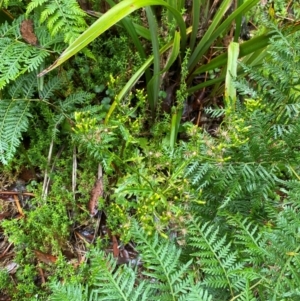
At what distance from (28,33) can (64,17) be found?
9.7 inches

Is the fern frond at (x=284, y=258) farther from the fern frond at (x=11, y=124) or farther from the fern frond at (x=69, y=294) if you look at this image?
the fern frond at (x=11, y=124)

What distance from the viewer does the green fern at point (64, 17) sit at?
1312 millimetres

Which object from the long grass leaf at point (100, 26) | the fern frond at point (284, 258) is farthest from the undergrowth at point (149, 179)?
the long grass leaf at point (100, 26)

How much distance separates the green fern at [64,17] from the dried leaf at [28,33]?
0.18 m

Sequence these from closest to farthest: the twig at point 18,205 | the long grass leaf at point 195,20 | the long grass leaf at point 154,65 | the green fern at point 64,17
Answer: the green fern at point 64,17 < the long grass leaf at point 154,65 < the long grass leaf at point 195,20 < the twig at point 18,205

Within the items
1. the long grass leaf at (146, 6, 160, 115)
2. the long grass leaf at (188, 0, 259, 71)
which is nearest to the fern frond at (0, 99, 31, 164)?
the long grass leaf at (146, 6, 160, 115)

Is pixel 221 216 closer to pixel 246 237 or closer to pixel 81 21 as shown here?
pixel 246 237

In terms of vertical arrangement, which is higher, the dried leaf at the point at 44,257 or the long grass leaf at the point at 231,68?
the long grass leaf at the point at 231,68

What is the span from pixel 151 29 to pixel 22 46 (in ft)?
1.55

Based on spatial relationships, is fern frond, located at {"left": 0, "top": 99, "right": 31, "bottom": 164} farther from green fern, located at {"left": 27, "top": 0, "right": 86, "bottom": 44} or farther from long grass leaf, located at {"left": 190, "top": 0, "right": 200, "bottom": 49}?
long grass leaf, located at {"left": 190, "top": 0, "right": 200, "bottom": 49}

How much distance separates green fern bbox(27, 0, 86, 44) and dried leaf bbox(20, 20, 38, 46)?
0.18 metres

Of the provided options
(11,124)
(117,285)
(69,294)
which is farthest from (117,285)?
(11,124)

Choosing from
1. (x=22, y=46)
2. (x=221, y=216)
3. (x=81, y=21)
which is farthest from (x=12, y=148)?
(x=221, y=216)

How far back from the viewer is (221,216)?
137 cm
